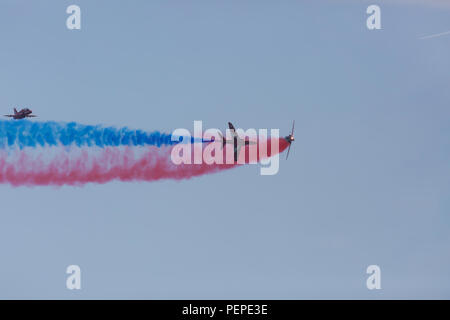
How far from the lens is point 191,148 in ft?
597
